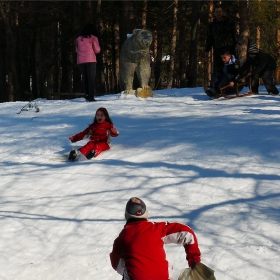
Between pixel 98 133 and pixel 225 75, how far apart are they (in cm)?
537

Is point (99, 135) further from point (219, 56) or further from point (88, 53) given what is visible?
point (219, 56)

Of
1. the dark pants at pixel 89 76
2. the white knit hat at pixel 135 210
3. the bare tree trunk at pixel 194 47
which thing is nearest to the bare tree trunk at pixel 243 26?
the dark pants at pixel 89 76

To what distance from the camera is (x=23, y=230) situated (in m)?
5.97

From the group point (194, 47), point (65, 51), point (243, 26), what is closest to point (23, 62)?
point (65, 51)

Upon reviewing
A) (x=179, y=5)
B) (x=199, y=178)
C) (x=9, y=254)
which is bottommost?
(x=9, y=254)

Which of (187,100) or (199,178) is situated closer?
(199,178)

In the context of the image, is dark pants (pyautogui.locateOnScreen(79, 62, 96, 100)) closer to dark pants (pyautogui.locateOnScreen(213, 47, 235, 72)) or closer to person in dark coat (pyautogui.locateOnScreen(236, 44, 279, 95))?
dark pants (pyautogui.locateOnScreen(213, 47, 235, 72))

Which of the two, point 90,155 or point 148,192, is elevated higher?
point 90,155

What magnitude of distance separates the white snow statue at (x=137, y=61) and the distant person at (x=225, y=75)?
1.70m

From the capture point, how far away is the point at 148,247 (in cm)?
377

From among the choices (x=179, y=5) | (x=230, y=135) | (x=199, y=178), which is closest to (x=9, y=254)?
(x=199, y=178)

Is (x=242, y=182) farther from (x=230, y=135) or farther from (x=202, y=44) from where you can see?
(x=202, y=44)

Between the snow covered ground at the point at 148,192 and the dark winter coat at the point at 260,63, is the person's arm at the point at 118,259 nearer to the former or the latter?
the snow covered ground at the point at 148,192

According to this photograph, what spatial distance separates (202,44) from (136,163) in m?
26.4
